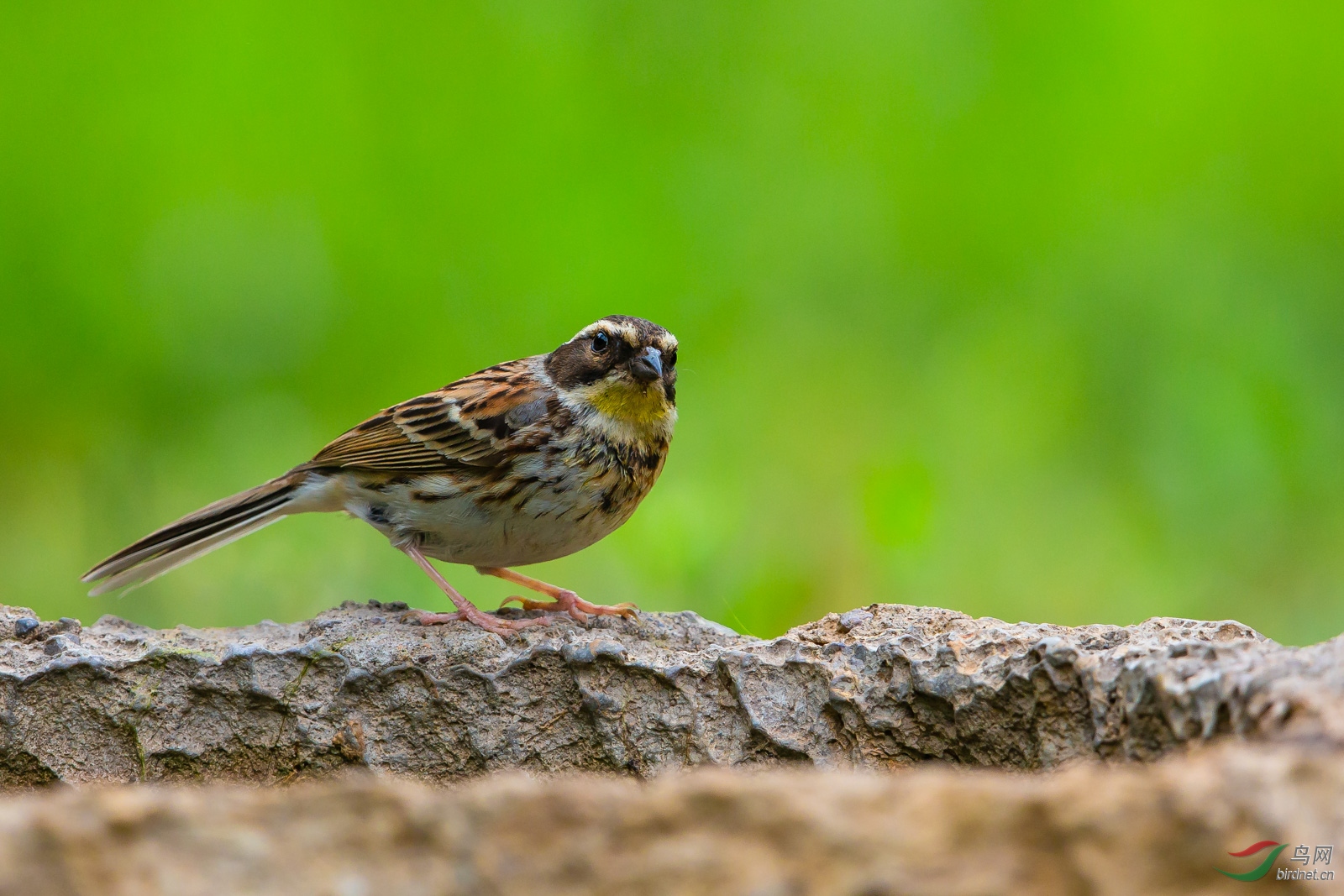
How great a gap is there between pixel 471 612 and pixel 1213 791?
8.56 ft

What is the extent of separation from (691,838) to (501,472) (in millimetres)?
2933

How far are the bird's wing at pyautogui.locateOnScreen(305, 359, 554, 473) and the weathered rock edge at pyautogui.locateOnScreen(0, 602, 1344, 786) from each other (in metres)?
1.27

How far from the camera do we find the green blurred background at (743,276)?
20.4 feet

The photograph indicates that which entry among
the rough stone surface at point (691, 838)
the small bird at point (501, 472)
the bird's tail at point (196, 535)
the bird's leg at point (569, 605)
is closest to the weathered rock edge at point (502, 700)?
the bird's leg at point (569, 605)

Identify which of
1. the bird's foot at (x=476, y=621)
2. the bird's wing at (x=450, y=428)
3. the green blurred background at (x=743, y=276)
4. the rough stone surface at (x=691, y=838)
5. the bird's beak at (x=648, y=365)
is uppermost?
the green blurred background at (x=743, y=276)

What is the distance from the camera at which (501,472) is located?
4.61m

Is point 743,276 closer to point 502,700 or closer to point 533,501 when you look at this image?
point 533,501

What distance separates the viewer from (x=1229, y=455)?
6.39m

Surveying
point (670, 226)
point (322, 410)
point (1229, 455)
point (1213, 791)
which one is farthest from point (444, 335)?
point (1213, 791)

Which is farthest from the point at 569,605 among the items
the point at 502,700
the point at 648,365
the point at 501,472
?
the point at 502,700

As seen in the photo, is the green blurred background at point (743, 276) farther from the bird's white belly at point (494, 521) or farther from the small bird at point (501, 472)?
Result: the bird's white belly at point (494, 521)

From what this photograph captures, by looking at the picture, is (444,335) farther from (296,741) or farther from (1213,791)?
(1213,791)

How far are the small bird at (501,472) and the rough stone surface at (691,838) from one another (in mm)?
2579

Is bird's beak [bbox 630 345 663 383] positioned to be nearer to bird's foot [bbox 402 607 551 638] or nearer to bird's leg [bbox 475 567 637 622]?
bird's leg [bbox 475 567 637 622]
